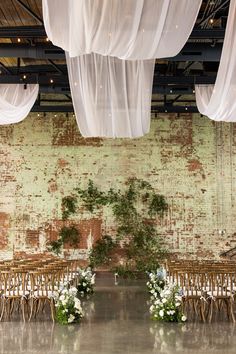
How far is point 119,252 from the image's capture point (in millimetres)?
21938

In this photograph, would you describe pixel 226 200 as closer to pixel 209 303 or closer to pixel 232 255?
pixel 232 255

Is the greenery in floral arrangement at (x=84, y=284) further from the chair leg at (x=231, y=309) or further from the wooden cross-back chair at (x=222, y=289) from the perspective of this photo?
the chair leg at (x=231, y=309)

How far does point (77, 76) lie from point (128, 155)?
11.8 metres

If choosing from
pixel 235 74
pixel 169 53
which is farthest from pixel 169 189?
pixel 169 53

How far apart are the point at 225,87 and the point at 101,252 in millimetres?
12023

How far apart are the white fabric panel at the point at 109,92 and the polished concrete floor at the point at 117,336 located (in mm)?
3682

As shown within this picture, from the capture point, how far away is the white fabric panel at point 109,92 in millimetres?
10555

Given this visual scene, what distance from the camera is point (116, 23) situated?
7.14m

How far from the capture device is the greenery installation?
21781mm

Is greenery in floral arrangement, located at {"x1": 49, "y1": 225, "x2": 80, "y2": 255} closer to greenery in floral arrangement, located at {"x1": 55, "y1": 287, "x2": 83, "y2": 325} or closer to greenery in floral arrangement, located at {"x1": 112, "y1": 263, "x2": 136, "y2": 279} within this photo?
greenery in floral arrangement, located at {"x1": 112, "y1": 263, "x2": 136, "y2": 279}

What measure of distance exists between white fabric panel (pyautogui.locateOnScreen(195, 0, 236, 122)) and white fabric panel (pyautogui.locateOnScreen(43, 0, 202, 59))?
1.13 metres

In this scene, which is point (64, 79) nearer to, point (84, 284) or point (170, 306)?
point (84, 284)

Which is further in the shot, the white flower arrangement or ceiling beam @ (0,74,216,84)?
ceiling beam @ (0,74,216,84)

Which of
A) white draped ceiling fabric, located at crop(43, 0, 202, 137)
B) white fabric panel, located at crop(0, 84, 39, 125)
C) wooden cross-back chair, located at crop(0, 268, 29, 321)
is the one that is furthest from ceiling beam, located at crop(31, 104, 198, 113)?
white draped ceiling fabric, located at crop(43, 0, 202, 137)
